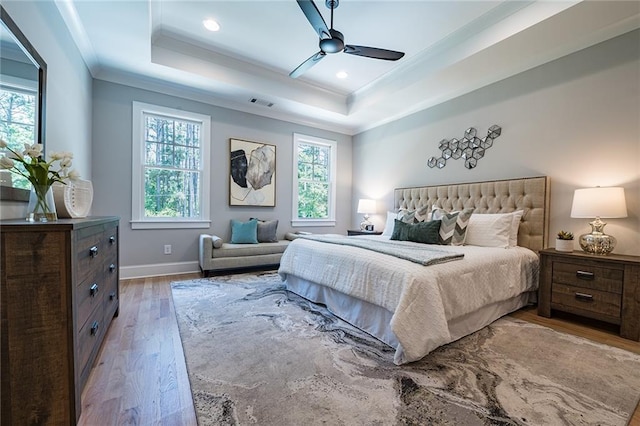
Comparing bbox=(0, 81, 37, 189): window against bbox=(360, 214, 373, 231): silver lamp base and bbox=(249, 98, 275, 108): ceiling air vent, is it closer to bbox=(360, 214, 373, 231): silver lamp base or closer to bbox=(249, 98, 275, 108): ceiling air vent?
bbox=(249, 98, 275, 108): ceiling air vent

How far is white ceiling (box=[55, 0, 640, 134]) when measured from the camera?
8.13ft

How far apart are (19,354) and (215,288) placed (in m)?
2.30

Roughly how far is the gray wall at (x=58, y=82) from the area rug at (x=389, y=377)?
1.49 meters

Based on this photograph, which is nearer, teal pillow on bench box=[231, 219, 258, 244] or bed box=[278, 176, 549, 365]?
bed box=[278, 176, 549, 365]

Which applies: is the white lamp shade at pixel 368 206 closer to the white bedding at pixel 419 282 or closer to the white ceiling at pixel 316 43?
the white ceiling at pixel 316 43

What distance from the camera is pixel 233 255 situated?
397 cm

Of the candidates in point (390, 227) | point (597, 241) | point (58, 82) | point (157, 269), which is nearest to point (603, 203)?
point (597, 241)

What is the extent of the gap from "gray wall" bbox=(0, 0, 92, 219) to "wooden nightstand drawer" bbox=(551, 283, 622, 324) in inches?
161

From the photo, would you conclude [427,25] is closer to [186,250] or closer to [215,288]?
[215,288]

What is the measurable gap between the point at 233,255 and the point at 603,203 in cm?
411

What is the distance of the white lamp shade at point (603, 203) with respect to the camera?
233 centimetres

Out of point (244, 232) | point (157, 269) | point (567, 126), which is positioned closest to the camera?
point (567, 126)

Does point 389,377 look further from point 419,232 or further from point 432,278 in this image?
point 419,232

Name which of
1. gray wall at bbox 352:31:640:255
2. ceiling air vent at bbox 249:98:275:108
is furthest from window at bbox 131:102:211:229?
gray wall at bbox 352:31:640:255
